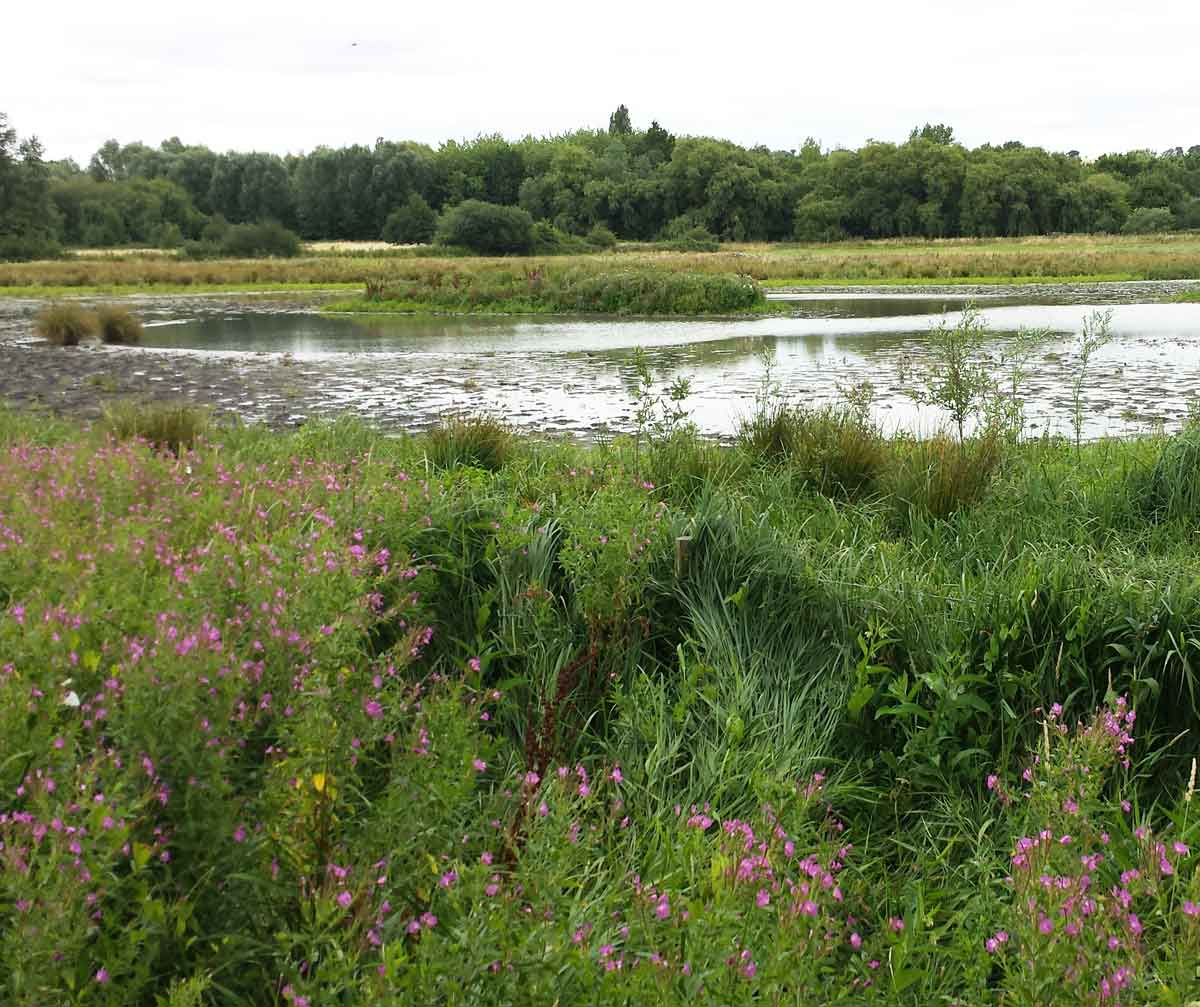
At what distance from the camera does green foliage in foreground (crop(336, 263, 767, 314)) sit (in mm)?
32781

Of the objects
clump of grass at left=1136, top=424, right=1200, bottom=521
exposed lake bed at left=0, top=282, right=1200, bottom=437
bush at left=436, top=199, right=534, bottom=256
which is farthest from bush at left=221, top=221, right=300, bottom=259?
clump of grass at left=1136, top=424, right=1200, bottom=521

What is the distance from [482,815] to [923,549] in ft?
10.5

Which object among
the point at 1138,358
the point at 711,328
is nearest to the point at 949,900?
the point at 1138,358

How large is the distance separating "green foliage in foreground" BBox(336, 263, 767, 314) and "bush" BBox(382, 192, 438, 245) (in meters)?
63.9

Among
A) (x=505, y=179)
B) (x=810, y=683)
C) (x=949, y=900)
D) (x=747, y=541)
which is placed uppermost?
(x=505, y=179)

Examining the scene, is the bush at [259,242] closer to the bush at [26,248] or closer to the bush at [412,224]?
the bush at [26,248]

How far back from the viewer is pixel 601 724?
445 cm

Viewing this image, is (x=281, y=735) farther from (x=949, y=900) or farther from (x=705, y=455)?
(x=705, y=455)

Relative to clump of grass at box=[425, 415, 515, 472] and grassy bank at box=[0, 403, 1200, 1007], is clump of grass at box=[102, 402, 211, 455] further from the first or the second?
clump of grass at box=[425, 415, 515, 472]

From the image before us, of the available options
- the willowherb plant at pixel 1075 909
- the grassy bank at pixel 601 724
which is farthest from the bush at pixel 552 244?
the willowherb plant at pixel 1075 909

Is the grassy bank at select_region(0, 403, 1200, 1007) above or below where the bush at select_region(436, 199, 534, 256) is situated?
below

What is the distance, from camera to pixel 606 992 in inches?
88.8

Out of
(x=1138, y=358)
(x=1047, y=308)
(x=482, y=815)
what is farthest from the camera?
(x=1047, y=308)

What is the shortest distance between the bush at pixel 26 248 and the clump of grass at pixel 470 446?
7692cm
